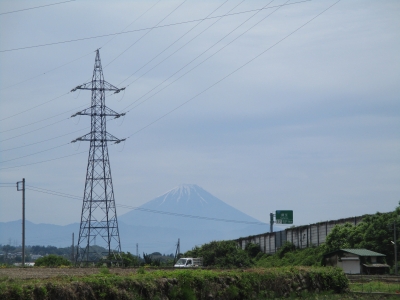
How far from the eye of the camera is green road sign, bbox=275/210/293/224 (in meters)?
92.1

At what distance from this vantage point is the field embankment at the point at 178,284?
2150 centimetres

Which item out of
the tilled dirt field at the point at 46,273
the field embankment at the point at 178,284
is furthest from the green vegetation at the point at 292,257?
the tilled dirt field at the point at 46,273

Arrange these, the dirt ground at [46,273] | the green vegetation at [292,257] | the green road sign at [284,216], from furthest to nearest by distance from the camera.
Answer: the green road sign at [284,216] < the green vegetation at [292,257] < the dirt ground at [46,273]

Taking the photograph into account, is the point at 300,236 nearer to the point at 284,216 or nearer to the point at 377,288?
the point at 284,216

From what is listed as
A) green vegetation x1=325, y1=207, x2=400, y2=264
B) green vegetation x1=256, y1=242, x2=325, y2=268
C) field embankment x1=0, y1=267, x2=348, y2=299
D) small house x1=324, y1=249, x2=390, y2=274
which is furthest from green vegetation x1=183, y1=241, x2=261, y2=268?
field embankment x1=0, y1=267, x2=348, y2=299

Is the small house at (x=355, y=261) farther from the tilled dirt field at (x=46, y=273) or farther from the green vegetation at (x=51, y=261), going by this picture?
the green vegetation at (x=51, y=261)

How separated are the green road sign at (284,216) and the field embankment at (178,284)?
2230 inches

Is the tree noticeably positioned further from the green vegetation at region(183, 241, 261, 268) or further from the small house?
the small house

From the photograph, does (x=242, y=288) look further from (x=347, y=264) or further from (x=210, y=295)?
(x=347, y=264)

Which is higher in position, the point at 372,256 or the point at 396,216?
the point at 396,216

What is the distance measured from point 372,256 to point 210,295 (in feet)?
101

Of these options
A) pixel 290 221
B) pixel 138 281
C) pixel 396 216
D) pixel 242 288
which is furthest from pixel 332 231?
pixel 138 281

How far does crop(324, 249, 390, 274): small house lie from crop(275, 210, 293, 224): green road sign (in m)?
37.4

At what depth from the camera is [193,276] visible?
27.3 m
